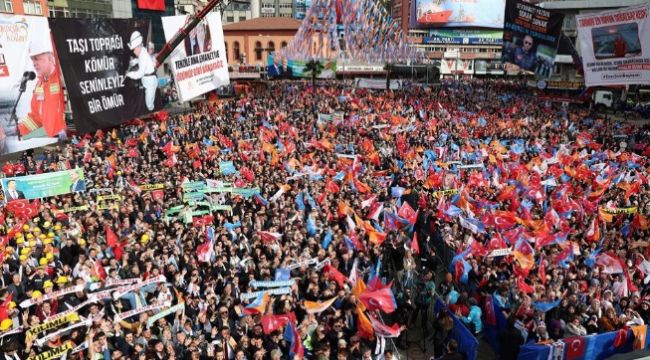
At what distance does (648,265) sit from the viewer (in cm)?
1016

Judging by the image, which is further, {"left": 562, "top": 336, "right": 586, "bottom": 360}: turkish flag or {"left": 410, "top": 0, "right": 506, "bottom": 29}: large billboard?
{"left": 410, "top": 0, "right": 506, "bottom": 29}: large billboard

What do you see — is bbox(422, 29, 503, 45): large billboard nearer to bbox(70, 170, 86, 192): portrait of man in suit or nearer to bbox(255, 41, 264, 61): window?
bbox(255, 41, 264, 61): window

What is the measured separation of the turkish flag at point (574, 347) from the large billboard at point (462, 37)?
264 ft

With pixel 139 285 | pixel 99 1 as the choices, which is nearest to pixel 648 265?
pixel 139 285

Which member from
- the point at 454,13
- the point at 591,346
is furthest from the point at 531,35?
the point at 454,13

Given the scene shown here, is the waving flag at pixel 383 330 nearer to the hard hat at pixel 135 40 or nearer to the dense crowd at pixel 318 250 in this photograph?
the dense crowd at pixel 318 250

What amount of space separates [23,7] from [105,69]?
26.4 m

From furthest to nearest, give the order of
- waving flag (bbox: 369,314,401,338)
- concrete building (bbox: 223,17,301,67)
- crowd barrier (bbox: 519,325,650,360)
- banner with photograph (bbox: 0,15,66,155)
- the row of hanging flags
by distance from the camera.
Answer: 1. concrete building (bbox: 223,17,301,67)
2. the row of hanging flags
3. banner with photograph (bbox: 0,15,66,155)
4. crowd barrier (bbox: 519,325,650,360)
5. waving flag (bbox: 369,314,401,338)

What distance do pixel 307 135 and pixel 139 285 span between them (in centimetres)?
1550

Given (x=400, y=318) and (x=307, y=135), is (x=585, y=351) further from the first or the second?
(x=307, y=135)

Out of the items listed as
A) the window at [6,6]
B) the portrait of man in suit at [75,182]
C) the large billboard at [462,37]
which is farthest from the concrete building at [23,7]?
the large billboard at [462,37]

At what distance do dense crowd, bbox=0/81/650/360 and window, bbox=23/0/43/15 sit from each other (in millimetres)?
28652

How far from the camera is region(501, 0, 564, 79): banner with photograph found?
39.1 meters

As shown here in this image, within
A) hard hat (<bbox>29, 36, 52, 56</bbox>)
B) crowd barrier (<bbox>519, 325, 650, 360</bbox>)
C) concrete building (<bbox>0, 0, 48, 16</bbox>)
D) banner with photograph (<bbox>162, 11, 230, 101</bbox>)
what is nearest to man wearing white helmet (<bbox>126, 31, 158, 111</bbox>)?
banner with photograph (<bbox>162, 11, 230, 101</bbox>)
